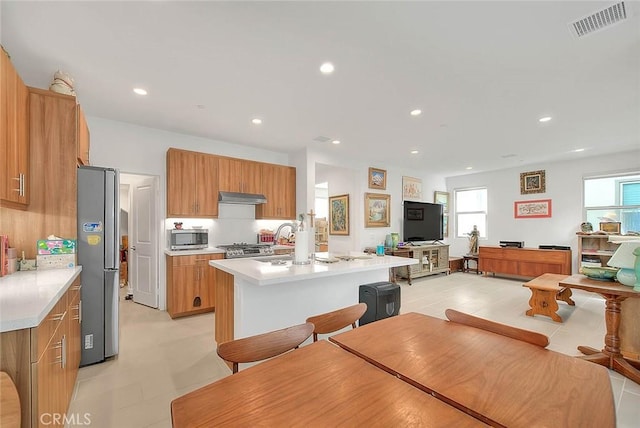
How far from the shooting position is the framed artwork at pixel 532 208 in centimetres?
633

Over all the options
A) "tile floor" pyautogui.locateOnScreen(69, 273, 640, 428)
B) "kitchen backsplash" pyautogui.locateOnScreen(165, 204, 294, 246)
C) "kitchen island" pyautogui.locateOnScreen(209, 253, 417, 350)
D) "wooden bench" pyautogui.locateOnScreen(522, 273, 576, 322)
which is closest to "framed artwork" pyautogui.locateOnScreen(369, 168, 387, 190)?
"tile floor" pyautogui.locateOnScreen(69, 273, 640, 428)

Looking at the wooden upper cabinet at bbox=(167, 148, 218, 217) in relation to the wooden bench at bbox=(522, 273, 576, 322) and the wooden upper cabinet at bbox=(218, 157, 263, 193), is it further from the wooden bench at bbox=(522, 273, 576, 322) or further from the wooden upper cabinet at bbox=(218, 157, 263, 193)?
the wooden bench at bbox=(522, 273, 576, 322)

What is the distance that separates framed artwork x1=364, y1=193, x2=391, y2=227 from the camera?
617cm

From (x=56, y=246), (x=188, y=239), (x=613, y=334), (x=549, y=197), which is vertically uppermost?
(x=549, y=197)

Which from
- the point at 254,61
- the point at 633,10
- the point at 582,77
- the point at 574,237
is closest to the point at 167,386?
the point at 254,61

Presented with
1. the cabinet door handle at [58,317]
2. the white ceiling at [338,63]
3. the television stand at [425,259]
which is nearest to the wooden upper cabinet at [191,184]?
the white ceiling at [338,63]

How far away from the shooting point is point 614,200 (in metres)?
5.53

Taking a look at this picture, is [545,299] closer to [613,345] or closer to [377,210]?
[613,345]

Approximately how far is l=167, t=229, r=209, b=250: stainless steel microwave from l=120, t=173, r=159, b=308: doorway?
350mm

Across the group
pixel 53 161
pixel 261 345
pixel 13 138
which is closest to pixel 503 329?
pixel 261 345

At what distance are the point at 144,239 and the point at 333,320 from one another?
4.07 m

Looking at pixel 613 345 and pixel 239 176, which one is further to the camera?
pixel 239 176

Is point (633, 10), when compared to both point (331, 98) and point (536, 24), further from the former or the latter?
point (331, 98)

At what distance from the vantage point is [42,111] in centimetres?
224
